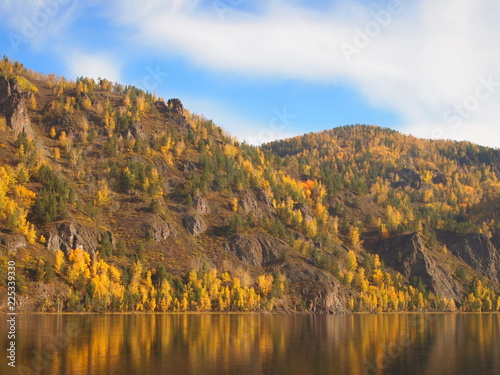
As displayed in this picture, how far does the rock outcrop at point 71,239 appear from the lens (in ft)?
549

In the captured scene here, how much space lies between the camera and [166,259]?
193250mm

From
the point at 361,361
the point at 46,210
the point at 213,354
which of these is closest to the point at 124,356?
the point at 213,354

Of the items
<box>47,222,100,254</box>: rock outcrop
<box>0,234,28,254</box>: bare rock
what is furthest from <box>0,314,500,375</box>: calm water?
<box>47,222,100,254</box>: rock outcrop

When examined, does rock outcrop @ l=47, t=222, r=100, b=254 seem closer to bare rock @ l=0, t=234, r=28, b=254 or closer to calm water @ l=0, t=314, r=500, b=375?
bare rock @ l=0, t=234, r=28, b=254

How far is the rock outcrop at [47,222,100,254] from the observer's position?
167 m

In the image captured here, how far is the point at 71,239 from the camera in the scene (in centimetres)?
17062

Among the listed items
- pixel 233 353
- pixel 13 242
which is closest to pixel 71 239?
pixel 13 242

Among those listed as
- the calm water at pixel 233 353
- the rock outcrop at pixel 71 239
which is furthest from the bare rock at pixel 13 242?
the calm water at pixel 233 353

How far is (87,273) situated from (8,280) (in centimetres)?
2810

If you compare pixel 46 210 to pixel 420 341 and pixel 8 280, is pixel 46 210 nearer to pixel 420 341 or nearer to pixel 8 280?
pixel 8 280

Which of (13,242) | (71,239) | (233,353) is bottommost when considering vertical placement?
(233,353)

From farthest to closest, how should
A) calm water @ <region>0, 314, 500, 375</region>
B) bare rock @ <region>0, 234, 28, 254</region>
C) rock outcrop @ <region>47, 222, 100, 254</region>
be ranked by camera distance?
1. rock outcrop @ <region>47, 222, 100, 254</region>
2. bare rock @ <region>0, 234, 28, 254</region>
3. calm water @ <region>0, 314, 500, 375</region>

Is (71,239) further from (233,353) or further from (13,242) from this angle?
(233,353)

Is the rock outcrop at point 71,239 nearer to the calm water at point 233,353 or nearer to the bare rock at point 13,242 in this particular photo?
the bare rock at point 13,242
